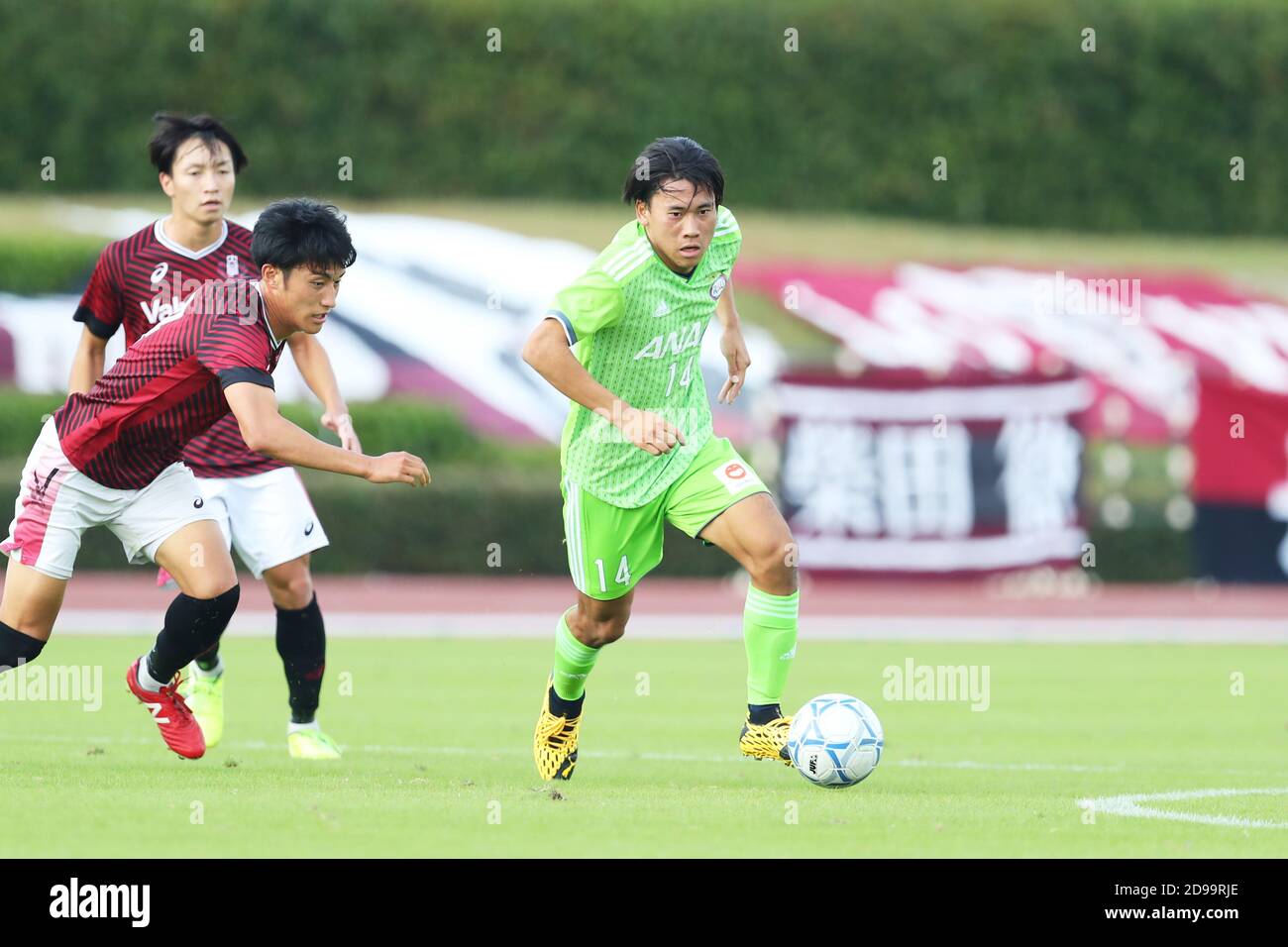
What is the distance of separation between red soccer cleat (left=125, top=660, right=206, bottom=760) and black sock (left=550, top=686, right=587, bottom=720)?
143 centimetres

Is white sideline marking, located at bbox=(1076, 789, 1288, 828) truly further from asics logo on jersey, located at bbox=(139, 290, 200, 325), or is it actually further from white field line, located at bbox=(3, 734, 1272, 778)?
asics logo on jersey, located at bbox=(139, 290, 200, 325)

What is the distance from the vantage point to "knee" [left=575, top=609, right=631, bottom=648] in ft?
27.4

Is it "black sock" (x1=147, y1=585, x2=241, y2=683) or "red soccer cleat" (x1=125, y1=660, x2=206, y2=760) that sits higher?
"black sock" (x1=147, y1=585, x2=241, y2=683)

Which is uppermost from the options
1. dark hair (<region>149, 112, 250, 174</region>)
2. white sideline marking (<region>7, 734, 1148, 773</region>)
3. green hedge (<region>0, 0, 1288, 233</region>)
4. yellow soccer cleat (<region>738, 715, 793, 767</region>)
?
green hedge (<region>0, 0, 1288, 233</region>)

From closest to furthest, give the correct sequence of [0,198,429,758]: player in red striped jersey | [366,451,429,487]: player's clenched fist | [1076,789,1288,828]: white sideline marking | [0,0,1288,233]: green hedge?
[366,451,429,487]: player's clenched fist → [1076,789,1288,828]: white sideline marking → [0,198,429,758]: player in red striped jersey → [0,0,1288,233]: green hedge

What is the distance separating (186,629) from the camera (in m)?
8.07

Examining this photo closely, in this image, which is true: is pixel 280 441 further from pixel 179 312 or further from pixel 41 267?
pixel 41 267

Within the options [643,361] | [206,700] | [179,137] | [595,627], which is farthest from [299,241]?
[206,700]

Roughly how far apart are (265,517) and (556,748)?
1741 millimetres

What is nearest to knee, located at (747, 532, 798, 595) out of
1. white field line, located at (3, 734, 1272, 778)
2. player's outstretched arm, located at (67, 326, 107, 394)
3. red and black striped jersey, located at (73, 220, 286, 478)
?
white field line, located at (3, 734, 1272, 778)

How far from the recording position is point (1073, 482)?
20.2 meters

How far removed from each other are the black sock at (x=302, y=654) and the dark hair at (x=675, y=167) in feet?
8.11
